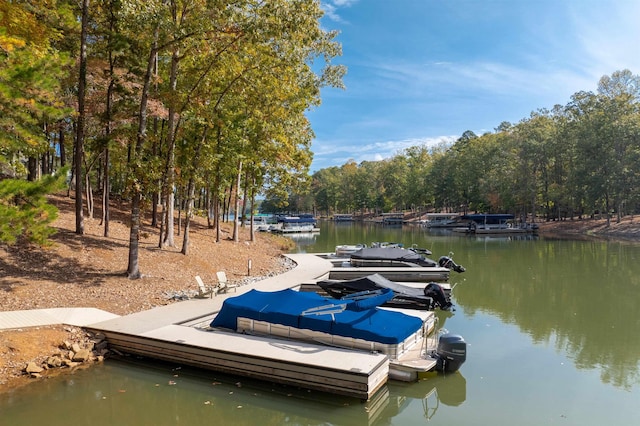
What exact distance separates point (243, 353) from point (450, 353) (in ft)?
14.9

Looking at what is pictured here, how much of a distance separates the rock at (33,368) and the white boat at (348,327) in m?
3.74

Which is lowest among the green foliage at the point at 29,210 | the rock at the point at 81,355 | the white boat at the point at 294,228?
the white boat at the point at 294,228

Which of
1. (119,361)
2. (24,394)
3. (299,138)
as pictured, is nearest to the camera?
(24,394)

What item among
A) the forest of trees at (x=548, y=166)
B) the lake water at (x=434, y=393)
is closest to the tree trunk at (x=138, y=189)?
the lake water at (x=434, y=393)

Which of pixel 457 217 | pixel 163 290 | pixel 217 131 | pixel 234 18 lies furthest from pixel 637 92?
pixel 163 290

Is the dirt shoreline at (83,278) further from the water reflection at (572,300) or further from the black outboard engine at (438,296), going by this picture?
the water reflection at (572,300)

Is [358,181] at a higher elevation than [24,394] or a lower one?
higher

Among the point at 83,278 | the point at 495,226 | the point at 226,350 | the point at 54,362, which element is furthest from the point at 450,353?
the point at 495,226

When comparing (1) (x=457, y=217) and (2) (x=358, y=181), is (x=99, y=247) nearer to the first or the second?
(1) (x=457, y=217)

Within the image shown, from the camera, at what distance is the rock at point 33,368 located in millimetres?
8727

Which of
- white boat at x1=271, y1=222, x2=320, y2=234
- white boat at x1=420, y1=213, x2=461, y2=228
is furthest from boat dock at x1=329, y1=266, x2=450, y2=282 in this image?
white boat at x1=420, y1=213, x2=461, y2=228

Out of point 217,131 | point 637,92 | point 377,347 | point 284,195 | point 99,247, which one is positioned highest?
point 637,92

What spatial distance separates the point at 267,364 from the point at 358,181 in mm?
100267

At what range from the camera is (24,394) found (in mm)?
7992
